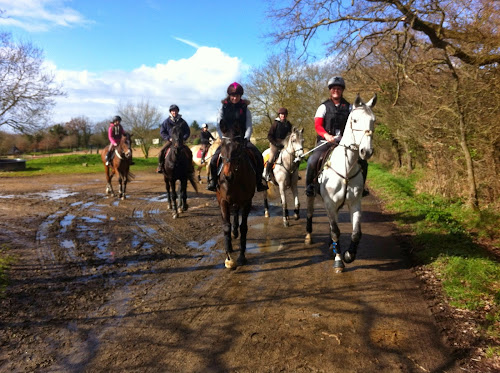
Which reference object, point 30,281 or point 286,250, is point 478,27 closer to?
point 286,250

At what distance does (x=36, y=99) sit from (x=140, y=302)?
24755mm

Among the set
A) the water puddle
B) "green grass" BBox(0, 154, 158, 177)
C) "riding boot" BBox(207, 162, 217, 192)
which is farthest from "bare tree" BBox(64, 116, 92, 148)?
"riding boot" BBox(207, 162, 217, 192)

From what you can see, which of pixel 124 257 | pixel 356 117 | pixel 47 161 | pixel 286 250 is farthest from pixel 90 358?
pixel 47 161

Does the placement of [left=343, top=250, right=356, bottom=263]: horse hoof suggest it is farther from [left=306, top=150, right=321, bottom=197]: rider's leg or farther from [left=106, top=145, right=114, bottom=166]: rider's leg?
[left=106, top=145, right=114, bottom=166]: rider's leg

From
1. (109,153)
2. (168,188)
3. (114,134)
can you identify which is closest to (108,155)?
(109,153)

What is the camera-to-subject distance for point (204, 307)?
412 centimetres

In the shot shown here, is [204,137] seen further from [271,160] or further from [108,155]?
[271,160]

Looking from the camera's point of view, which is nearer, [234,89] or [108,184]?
[234,89]

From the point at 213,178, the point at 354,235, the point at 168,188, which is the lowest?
the point at 354,235

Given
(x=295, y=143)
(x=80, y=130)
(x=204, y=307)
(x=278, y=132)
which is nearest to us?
(x=204, y=307)

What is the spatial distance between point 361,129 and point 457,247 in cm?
330

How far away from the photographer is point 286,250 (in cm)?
645

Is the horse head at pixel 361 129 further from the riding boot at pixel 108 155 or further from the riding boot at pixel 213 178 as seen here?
the riding boot at pixel 108 155

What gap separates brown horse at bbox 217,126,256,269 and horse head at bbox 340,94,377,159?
5.68ft
